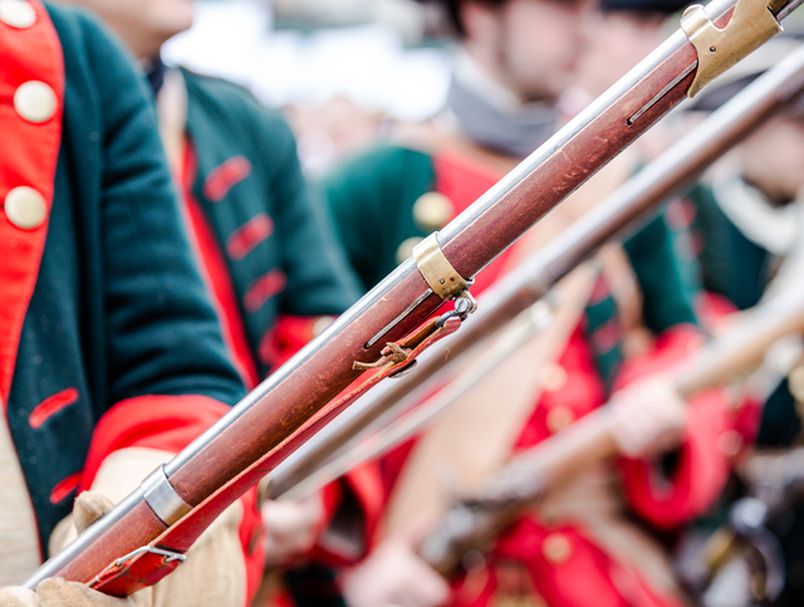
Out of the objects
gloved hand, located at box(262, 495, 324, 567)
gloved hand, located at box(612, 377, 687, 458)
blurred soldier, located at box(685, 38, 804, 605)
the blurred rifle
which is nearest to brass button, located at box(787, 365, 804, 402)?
the blurred rifle

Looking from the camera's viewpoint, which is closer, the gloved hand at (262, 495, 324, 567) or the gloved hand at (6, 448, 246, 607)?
the gloved hand at (6, 448, 246, 607)

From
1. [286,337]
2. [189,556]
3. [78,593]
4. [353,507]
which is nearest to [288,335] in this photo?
[286,337]

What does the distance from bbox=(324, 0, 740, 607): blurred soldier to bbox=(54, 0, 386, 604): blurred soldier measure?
0.40 meters

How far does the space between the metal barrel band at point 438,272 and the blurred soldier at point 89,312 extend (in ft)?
0.90

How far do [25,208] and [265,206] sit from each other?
62cm

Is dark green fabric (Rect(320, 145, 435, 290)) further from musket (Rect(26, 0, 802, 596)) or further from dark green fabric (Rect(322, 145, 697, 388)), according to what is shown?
musket (Rect(26, 0, 802, 596))

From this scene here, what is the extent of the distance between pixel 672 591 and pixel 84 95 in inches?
60.2

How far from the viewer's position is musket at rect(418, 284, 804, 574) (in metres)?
1.83

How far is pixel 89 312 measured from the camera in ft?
3.07

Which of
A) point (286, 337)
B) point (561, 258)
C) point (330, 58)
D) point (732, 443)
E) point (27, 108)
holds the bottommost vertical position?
point (330, 58)

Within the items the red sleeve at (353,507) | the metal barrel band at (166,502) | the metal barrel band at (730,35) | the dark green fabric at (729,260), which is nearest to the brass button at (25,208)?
the metal barrel band at (166,502)

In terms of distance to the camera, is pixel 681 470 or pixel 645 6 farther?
pixel 645 6

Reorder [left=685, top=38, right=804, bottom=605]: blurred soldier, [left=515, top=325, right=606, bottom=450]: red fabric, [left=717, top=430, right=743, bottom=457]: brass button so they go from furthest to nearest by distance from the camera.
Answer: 1. [left=685, top=38, right=804, bottom=605]: blurred soldier
2. [left=717, top=430, right=743, bottom=457]: brass button
3. [left=515, top=325, right=606, bottom=450]: red fabric

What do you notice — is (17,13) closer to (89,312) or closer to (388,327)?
(89,312)
